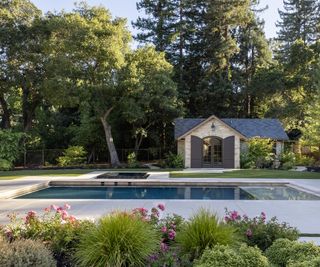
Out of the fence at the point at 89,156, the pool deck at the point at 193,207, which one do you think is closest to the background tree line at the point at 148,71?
the fence at the point at 89,156

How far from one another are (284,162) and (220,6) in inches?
753

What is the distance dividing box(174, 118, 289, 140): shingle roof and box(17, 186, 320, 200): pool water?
12.2 metres

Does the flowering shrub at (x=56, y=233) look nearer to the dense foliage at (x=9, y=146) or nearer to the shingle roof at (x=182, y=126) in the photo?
the shingle roof at (x=182, y=126)

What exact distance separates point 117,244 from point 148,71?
24523mm

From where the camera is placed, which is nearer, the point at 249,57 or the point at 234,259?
the point at 234,259

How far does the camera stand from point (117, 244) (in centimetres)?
456

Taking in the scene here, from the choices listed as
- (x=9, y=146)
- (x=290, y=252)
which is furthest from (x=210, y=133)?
(x=290, y=252)

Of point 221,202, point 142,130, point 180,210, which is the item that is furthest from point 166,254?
point 142,130

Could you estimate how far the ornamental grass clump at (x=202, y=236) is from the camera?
4852 mm

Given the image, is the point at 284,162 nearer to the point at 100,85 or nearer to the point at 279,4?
the point at 100,85

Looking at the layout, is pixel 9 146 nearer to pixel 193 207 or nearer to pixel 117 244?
pixel 193 207

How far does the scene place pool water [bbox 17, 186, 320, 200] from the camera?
46.6 ft

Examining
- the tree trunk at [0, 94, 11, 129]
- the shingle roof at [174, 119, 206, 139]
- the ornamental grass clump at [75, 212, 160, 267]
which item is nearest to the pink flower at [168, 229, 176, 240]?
the ornamental grass clump at [75, 212, 160, 267]

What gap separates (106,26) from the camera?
26.5m
